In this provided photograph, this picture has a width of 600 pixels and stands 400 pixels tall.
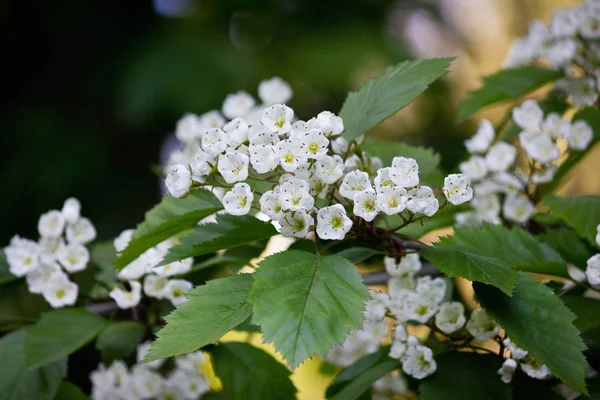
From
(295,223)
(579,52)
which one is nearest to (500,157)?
(579,52)

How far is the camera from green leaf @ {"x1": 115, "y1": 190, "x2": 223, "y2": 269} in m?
0.74

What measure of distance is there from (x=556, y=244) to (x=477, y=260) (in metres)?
0.25

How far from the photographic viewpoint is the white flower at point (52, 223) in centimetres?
95

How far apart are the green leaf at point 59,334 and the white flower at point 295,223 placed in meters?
0.34

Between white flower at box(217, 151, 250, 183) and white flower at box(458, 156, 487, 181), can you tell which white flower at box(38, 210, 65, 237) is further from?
white flower at box(458, 156, 487, 181)

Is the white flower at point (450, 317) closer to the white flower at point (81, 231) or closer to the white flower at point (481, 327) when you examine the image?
the white flower at point (481, 327)

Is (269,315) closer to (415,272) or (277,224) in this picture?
(277,224)

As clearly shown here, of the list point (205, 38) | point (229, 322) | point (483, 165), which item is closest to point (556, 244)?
point (483, 165)

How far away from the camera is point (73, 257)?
0.96 metres

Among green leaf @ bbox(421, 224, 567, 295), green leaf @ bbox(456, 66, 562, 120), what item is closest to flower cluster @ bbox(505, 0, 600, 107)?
green leaf @ bbox(456, 66, 562, 120)

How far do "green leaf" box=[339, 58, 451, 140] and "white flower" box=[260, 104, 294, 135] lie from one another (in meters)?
0.10

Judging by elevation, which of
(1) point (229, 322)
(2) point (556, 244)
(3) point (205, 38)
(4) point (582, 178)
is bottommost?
(4) point (582, 178)

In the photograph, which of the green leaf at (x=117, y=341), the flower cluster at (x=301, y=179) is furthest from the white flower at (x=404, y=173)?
the green leaf at (x=117, y=341)

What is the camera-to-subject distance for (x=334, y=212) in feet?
2.20
